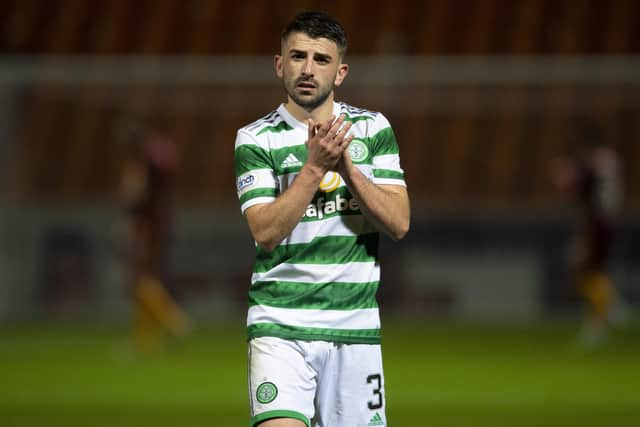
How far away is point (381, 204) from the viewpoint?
4191 millimetres

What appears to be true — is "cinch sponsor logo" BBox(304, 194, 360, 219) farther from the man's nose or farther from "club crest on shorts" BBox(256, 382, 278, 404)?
"club crest on shorts" BBox(256, 382, 278, 404)

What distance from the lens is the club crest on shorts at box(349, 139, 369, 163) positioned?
171 inches

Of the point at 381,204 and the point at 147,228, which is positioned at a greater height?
the point at 147,228

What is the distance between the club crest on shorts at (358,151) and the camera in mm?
4355

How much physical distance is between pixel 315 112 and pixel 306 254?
494 millimetres

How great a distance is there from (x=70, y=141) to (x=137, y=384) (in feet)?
28.0

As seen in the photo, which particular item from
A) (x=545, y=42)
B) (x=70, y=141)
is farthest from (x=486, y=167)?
(x=70, y=141)

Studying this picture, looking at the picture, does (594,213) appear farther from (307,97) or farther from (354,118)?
(307,97)

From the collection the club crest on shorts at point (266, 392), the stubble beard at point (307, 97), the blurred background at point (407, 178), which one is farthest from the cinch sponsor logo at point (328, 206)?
the blurred background at point (407, 178)

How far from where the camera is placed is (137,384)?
35.9 ft

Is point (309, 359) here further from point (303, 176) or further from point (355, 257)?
point (303, 176)

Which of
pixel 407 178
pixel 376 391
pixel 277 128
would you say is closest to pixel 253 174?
pixel 277 128

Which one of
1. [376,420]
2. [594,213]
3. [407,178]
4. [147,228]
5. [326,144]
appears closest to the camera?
[326,144]

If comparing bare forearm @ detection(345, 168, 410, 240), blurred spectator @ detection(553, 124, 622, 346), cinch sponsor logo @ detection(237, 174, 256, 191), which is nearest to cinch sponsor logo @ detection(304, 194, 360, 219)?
bare forearm @ detection(345, 168, 410, 240)
